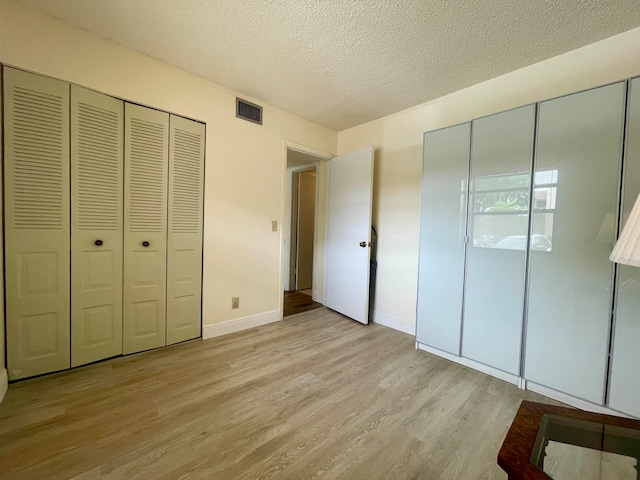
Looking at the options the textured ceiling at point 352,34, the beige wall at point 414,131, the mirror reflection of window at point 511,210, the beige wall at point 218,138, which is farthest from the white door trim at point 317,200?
the mirror reflection of window at point 511,210

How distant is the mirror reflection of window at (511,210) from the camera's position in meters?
1.76

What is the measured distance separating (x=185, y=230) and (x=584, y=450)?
Result: 9.13 ft

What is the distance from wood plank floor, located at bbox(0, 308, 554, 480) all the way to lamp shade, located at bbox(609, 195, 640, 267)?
113 cm

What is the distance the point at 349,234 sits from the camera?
326 centimetres

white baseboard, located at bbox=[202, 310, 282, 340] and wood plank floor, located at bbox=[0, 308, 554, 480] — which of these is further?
white baseboard, located at bbox=[202, 310, 282, 340]

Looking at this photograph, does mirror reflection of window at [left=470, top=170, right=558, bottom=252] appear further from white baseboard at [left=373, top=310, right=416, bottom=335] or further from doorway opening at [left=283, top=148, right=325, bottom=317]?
doorway opening at [left=283, top=148, right=325, bottom=317]

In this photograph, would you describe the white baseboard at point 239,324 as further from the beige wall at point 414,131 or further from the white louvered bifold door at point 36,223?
the beige wall at point 414,131

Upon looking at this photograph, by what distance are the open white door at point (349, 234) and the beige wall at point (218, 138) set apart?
624mm

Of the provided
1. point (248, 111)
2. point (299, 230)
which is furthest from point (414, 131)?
point (299, 230)

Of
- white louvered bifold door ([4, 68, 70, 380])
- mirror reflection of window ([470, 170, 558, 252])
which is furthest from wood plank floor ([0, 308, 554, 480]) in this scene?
mirror reflection of window ([470, 170, 558, 252])

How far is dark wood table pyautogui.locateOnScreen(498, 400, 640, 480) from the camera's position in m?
0.70

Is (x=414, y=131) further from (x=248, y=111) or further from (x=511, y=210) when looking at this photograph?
(x=248, y=111)

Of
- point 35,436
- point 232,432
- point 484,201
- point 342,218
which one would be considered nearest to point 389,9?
point 484,201

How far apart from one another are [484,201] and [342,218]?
1.67 meters
